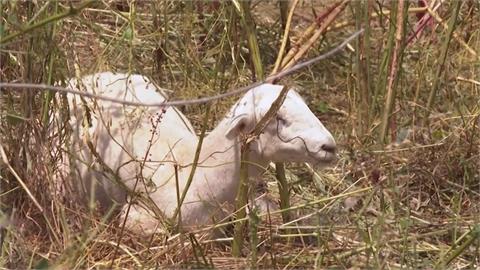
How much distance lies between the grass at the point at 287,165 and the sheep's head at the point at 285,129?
0.10 metres

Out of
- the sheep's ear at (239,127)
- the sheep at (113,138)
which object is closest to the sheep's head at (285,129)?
the sheep's ear at (239,127)

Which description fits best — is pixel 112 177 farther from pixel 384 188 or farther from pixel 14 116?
pixel 384 188

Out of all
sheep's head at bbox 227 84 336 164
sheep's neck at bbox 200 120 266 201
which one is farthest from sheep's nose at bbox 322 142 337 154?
sheep's neck at bbox 200 120 266 201

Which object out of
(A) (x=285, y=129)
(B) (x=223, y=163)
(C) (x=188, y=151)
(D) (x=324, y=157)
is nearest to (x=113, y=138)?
(C) (x=188, y=151)

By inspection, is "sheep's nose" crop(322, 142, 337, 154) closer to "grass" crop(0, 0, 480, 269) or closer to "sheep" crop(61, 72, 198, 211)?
"grass" crop(0, 0, 480, 269)

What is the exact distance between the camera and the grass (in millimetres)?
3096

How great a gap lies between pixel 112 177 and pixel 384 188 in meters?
0.81

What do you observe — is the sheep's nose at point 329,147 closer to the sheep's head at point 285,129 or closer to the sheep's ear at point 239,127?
the sheep's head at point 285,129

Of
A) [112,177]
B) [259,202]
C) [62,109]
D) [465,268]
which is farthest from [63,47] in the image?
[465,268]

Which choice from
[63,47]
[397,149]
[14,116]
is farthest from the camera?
[397,149]

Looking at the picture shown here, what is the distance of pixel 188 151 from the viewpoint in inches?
138

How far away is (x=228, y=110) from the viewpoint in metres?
3.48

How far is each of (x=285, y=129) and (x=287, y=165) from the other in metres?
0.81

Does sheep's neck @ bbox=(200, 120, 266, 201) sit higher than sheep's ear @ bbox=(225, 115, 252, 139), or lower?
lower
